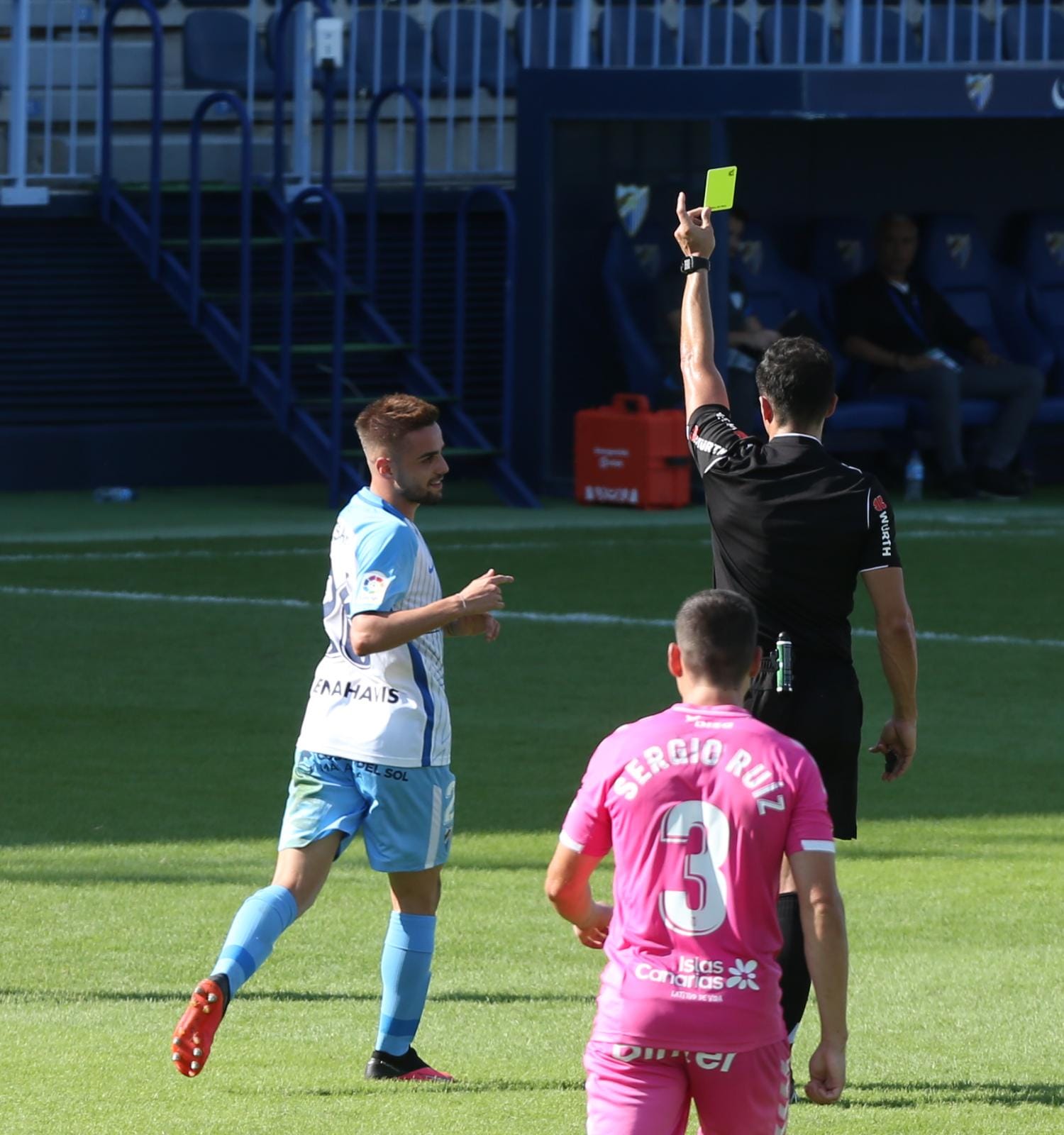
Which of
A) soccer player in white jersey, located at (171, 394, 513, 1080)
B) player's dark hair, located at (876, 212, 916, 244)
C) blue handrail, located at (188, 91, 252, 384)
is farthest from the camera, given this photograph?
player's dark hair, located at (876, 212, 916, 244)

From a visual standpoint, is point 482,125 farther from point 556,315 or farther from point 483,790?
point 483,790

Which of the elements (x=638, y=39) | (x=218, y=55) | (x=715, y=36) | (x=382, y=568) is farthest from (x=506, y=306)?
(x=382, y=568)

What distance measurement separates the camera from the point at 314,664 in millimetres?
11656

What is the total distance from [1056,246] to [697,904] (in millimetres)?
18141

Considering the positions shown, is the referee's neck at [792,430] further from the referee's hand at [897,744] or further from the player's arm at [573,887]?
the player's arm at [573,887]

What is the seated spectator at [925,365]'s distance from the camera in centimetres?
1866

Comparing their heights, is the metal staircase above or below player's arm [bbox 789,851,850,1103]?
above

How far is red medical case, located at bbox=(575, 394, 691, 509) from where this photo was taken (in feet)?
58.2

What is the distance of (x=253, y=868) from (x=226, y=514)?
32.0 feet

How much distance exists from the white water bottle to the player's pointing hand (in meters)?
13.7

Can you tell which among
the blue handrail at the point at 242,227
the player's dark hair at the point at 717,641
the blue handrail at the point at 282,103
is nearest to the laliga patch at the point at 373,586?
the player's dark hair at the point at 717,641

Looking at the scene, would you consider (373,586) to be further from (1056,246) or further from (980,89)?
(1056,246)

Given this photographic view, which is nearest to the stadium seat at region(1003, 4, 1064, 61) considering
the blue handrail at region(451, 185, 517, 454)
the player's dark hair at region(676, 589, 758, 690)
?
the blue handrail at region(451, 185, 517, 454)

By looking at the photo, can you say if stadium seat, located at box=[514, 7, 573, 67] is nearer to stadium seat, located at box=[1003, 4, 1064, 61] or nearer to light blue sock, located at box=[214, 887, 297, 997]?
stadium seat, located at box=[1003, 4, 1064, 61]
